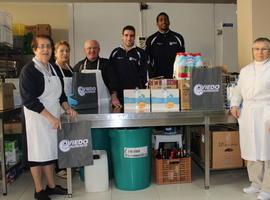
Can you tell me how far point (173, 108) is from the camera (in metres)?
2.84

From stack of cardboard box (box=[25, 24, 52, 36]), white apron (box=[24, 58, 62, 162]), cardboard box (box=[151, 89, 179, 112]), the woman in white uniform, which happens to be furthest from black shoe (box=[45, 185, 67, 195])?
stack of cardboard box (box=[25, 24, 52, 36])

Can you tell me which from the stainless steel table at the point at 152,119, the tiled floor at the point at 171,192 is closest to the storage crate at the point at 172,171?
the tiled floor at the point at 171,192

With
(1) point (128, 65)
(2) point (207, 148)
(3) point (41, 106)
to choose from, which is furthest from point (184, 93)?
(3) point (41, 106)

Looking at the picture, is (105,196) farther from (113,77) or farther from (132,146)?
(113,77)

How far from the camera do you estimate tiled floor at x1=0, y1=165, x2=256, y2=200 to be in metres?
2.81

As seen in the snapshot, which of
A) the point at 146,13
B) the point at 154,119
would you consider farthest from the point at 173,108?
the point at 146,13

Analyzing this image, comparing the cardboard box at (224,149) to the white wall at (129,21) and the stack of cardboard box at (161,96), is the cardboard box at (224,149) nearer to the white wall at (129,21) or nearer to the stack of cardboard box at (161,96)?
the stack of cardboard box at (161,96)

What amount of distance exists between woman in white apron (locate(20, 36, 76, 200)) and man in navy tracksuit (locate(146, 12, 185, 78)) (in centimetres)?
151

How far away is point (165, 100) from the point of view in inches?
111

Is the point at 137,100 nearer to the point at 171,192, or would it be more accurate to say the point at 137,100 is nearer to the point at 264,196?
the point at 171,192

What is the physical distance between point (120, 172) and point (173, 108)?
30.9 inches

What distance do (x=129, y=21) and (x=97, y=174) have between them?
2502 millimetres

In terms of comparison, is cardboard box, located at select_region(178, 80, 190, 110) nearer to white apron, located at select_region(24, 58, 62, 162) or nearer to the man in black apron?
the man in black apron

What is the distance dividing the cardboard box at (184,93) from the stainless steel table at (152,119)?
89mm
